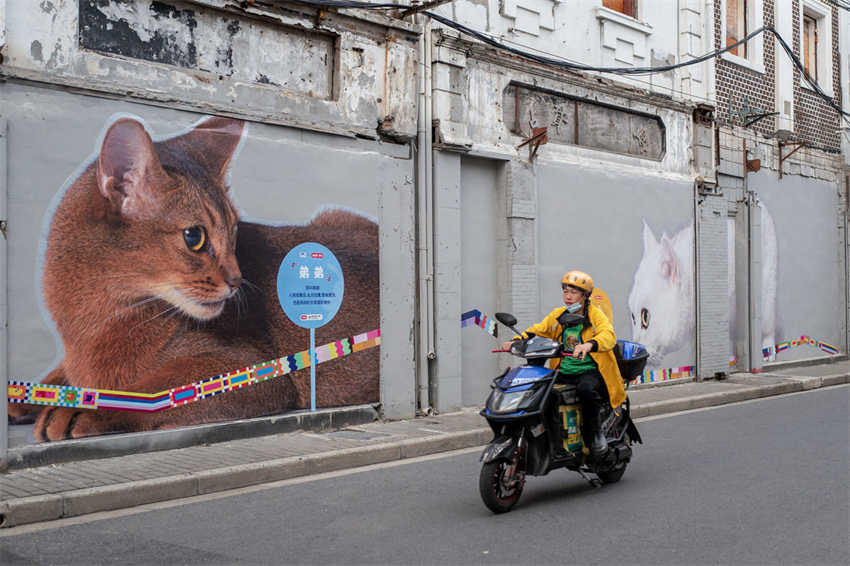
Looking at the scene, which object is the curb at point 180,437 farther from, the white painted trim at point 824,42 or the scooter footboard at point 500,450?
the white painted trim at point 824,42

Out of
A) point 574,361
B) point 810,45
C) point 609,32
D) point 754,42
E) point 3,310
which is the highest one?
point 810,45

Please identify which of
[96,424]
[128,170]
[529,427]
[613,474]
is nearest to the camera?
[529,427]

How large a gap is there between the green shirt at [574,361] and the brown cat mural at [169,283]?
3921 mm

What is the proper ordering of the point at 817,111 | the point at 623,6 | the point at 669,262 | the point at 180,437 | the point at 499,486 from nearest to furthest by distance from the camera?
1. the point at 499,486
2. the point at 180,437
3. the point at 623,6
4. the point at 669,262
5. the point at 817,111

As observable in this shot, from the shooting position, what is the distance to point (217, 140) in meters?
9.38

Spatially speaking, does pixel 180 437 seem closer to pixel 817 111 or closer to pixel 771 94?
pixel 771 94

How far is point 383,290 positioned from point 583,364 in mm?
4338

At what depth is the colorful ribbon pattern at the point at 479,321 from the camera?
12.2 metres

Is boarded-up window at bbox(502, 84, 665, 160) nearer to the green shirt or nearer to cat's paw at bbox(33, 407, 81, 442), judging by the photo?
the green shirt

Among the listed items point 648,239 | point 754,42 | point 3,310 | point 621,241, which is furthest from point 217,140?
point 754,42

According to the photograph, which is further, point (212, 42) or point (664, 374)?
point (664, 374)

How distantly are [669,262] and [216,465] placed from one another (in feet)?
32.8

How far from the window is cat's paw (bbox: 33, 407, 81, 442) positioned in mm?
10554

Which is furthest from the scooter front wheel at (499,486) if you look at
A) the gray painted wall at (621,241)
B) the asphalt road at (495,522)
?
the gray painted wall at (621,241)
